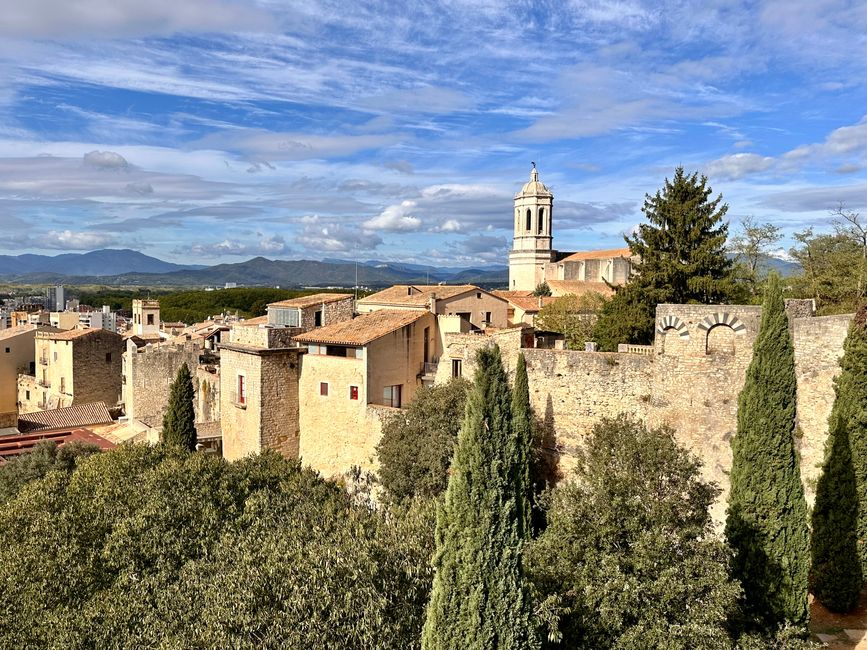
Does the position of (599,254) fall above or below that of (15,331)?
above

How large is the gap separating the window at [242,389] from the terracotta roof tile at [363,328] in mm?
2721

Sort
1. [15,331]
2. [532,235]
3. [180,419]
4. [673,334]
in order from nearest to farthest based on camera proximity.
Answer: [673,334], [180,419], [15,331], [532,235]

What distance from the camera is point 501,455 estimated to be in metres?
9.38

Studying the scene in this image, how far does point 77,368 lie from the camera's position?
44188 mm

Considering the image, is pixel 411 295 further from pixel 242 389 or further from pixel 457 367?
pixel 242 389

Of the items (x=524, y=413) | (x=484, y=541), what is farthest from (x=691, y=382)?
(x=484, y=541)

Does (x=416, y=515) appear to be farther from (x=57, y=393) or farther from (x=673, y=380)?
(x=57, y=393)

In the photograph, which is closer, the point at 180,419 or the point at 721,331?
the point at 721,331

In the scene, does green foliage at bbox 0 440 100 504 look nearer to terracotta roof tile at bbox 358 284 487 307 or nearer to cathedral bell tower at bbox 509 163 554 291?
terracotta roof tile at bbox 358 284 487 307

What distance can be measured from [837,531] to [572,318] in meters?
18.2

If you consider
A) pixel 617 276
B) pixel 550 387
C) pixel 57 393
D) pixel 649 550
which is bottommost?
pixel 57 393

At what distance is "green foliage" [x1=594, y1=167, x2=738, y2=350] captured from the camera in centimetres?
2550

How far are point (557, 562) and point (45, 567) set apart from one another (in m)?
10.1

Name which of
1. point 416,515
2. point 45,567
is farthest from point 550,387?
point 45,567
